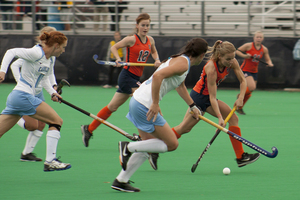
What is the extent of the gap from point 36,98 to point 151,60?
9753 mm

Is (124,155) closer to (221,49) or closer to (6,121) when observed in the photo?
(6,121)

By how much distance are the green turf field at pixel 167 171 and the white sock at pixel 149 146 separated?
0.38 metres

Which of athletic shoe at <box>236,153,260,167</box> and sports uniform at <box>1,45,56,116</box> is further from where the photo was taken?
athletic shoe at <box>236,153,260,167</box>

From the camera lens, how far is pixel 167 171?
4742 millimetres

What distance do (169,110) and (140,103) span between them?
5802 mm

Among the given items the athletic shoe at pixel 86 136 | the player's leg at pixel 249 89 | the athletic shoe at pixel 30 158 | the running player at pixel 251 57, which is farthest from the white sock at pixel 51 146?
the running player at pixel 251 57

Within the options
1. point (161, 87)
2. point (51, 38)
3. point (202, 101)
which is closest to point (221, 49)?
point (202, 101)

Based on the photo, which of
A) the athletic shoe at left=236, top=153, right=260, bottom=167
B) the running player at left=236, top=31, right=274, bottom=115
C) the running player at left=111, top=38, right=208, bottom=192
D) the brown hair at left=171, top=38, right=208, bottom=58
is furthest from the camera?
the running player at left=236, top=31, right=274, bottom=115

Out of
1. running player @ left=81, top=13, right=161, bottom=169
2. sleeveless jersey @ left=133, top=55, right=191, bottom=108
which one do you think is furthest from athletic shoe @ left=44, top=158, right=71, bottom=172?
running player @ left=81, top=13, right=161, bottom=169

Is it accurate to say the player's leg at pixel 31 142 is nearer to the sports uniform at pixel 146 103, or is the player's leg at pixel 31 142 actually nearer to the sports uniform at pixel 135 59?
the sports uniform at pixel 146 103

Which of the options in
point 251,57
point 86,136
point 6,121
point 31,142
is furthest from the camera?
point 251,57

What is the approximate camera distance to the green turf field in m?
3.92

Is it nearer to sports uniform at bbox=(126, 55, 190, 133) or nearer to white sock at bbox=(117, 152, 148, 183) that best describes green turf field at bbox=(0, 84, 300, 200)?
white sock at bbox=(117, 152, 148, 183)

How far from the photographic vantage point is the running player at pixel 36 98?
438 cm
